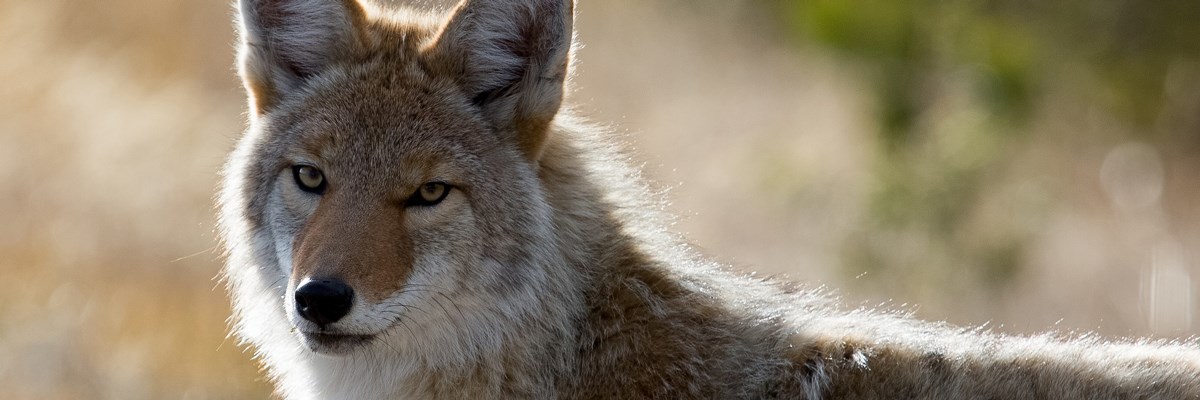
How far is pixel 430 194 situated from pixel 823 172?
9120 millimetres

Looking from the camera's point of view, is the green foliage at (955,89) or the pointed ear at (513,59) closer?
the pointed ear at (513,59)

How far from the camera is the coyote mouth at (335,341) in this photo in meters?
4.17

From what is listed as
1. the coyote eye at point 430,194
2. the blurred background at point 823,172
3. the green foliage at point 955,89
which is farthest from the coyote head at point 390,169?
the green foliage at point 955,89

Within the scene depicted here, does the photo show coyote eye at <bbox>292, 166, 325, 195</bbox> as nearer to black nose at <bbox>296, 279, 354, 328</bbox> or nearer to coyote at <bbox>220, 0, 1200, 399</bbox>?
coyote at <bbox>220, 0, 1200, 399</bbox>

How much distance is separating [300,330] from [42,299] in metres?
5.66

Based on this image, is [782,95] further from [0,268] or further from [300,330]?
[300,330]

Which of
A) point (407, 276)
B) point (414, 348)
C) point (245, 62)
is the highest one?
point (245, 62)

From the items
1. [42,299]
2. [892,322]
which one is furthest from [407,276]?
[42,299]

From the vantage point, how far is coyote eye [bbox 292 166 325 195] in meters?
4.44

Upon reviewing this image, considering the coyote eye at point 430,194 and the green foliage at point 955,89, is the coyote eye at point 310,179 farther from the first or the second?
the green foliage at point 955,89

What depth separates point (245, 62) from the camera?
4.97 metres

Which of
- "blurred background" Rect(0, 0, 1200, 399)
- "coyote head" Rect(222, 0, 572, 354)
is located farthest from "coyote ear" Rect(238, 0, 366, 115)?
"blurred background" Rect(0, 0, 1200, 399)

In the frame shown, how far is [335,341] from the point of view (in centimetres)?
418

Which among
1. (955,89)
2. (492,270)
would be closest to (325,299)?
(492,270)
